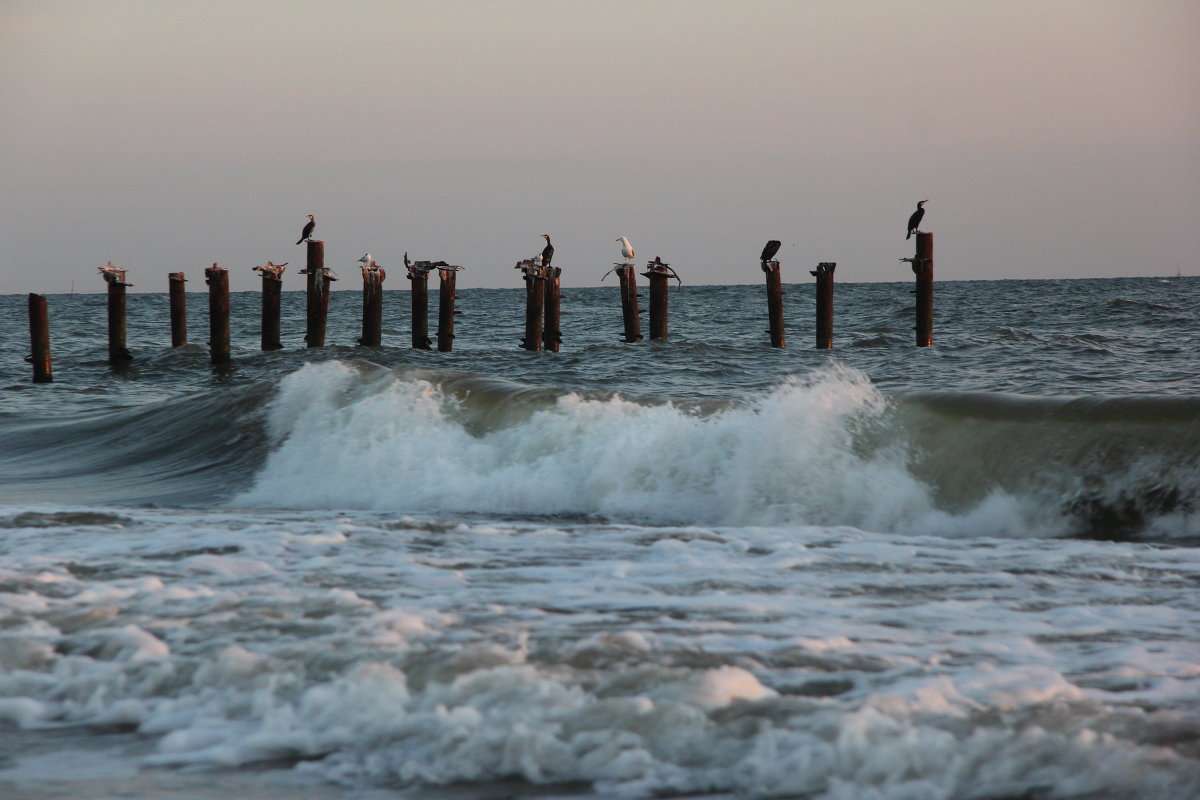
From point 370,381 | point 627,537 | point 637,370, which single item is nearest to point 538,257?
point 637,370

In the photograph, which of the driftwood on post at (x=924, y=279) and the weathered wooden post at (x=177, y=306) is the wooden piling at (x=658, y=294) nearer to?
the driftwood on post at (x=924, y=279)

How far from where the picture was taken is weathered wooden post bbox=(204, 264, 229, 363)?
56.2 feet

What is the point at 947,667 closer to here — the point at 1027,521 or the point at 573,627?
the point at 573,627

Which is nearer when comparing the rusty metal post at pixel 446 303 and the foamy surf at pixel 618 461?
the foamy surf at pixel 618 461

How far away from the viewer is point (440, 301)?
18094mm

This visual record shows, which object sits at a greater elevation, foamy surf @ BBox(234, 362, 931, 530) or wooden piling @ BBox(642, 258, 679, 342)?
wooden piling @ BBox(642, 258, 679, 342)

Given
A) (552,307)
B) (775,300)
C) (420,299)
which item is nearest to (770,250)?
(775,300)

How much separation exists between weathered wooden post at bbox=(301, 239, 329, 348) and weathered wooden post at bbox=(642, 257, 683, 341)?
17.9ft

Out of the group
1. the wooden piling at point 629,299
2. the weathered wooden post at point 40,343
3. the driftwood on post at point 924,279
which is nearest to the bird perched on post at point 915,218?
the driftwood on post at point 924,279

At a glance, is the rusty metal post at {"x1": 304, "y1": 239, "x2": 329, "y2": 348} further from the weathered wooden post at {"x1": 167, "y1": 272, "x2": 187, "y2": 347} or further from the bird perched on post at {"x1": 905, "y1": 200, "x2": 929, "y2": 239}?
the bird perched on post at {"x1": 905, "y1": 200, "x2": 929, "y2": 239}

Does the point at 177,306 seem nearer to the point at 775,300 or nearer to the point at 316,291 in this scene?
the point at 316,291

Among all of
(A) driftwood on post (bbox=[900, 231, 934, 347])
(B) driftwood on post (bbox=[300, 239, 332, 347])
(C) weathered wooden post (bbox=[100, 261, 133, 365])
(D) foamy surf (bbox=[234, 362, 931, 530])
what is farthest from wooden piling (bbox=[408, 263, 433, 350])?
(D) foamy surf (bbox=[234, 362, 931, 530])

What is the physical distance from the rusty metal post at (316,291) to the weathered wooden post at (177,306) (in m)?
2.15

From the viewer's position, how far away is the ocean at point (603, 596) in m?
2.64
